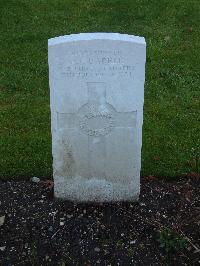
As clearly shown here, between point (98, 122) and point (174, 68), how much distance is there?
3.83 metres

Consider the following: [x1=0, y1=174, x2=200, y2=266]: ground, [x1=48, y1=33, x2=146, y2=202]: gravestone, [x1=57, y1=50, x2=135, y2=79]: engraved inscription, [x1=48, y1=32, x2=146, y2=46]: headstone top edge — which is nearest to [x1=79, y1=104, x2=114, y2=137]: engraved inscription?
[x1=48, y1=33, x2=146, y2=202]: gravestone

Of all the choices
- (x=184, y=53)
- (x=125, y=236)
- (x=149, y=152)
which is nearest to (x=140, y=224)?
(x=125, y=236)

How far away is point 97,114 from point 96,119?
5 centimetres

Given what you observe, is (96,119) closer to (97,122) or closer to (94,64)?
(97,122)

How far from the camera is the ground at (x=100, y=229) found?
15.1 feet

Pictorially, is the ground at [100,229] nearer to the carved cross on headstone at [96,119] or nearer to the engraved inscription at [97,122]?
the carved cross on headstone at [96,119]

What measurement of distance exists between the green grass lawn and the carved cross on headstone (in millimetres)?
1096

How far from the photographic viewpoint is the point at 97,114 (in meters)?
4.74

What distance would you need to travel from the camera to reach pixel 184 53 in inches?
347

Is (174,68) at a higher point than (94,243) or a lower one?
higher

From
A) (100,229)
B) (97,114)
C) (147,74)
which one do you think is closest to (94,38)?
(97,114)

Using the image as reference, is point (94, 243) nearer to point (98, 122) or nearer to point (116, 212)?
point (116, 212)

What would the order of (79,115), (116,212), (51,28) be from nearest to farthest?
1. (79,115)
2. (116,212)
3. (51,28)

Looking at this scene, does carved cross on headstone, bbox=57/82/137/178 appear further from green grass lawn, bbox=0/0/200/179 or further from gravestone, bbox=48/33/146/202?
green grass lawn, bbox=0/0/200/179
